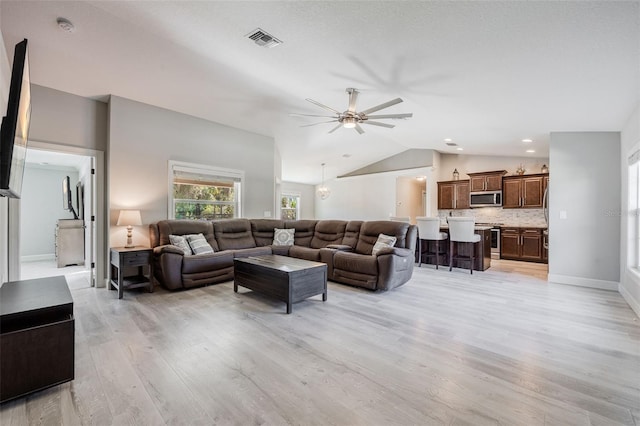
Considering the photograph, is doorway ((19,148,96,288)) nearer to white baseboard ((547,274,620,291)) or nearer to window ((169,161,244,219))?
window ((169,161,244,219))

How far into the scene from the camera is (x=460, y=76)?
330 cm

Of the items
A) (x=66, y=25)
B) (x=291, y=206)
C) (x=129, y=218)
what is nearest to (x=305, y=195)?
(x=291, y=206)

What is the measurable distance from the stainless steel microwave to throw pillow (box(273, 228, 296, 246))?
16.7 feet

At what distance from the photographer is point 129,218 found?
428 centimetres

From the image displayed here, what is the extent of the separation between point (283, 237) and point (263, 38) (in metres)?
3.67

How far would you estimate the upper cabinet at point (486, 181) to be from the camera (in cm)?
741

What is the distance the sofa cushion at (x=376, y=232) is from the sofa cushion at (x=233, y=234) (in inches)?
83.6

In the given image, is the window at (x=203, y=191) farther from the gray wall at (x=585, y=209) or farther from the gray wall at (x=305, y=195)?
the gray wall at (x=585, y=209)

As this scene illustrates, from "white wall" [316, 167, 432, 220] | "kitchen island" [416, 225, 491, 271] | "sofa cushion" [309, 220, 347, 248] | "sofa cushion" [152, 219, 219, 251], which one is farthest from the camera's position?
"white wall" [316, 167, 432, 220]

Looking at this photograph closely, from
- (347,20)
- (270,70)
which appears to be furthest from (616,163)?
(270,70)

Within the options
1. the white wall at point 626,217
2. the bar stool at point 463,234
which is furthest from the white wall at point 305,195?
the white wall at point 626,217

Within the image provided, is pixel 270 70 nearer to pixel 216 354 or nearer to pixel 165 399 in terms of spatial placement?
pixel 216 354

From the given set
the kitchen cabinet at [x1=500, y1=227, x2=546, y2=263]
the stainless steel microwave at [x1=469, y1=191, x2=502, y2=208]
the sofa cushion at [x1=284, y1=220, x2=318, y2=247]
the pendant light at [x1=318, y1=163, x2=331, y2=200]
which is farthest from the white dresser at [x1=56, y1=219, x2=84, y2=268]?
the kitchen cabinet at [x1=500, y1=227, x2=546, y2=263]

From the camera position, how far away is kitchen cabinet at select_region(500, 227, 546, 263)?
673cm
